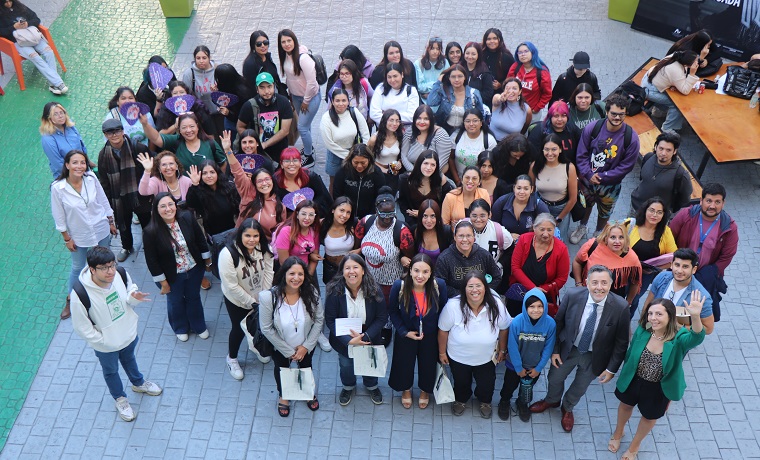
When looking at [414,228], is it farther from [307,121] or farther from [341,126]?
[307,121]

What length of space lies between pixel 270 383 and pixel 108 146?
3.05 meters

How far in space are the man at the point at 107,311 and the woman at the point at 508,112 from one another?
4.42 meters

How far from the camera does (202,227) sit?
23.8 ft

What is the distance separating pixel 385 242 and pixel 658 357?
2.49 metres

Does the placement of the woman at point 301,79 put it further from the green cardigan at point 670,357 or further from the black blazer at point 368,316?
the green cardigan at point 670,357

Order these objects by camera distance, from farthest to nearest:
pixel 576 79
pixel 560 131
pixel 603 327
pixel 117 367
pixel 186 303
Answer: pixel 576 79
pixel 560 131
pixel 186 303
pixel 117 367
pixel 603 327

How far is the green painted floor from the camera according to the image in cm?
746

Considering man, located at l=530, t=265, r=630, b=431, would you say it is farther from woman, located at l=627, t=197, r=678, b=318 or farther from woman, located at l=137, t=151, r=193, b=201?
woman, located at l=137, t=151, r=193, b=201

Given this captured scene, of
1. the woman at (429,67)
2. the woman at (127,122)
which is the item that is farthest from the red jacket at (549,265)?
the woman at (127,122)

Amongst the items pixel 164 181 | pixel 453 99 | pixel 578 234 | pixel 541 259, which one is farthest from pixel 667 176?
pixel 164 181

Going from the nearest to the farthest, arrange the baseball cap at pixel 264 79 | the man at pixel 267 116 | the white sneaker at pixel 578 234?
the baseball cap at pixel 264 79 < the man at pixel 267 116 < the white sneaker at pixel 578 234

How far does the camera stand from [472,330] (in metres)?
6.00

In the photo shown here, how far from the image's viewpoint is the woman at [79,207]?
6.98 m

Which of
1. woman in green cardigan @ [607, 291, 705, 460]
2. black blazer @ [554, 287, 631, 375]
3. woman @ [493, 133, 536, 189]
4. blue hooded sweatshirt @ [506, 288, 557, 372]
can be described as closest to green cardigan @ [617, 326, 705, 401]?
woman in green cardigan @ [607, 291, 705, 460]
